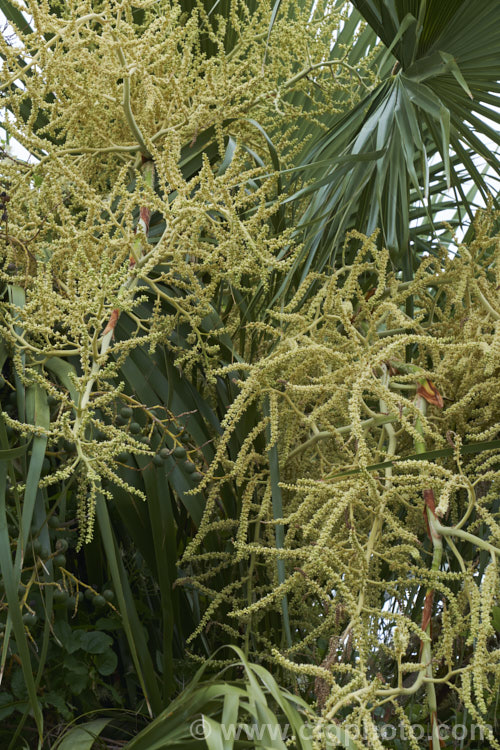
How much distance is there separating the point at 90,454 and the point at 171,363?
52 centimetres

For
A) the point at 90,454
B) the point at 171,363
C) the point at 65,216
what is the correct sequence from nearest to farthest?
the point at 90,454 → the point at 65,216 → the point at 171,363

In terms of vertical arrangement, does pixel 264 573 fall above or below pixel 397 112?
below

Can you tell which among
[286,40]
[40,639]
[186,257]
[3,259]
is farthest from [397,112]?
[40,639]

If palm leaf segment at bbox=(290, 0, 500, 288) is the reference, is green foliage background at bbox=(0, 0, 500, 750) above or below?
below

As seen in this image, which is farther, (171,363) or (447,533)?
(171,363)

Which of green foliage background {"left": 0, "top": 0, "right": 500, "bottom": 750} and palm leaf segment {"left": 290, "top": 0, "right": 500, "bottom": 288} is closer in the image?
green foliage background {"left": 0, "top": 0, "right": 500, "bottom": 750}

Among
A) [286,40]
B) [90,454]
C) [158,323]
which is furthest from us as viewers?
[286,40]

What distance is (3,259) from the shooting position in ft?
5.91

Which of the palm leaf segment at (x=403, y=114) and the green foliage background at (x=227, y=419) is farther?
the palm leaf segment at (x=403, y=114)

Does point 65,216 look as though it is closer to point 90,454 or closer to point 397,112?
point 90,454

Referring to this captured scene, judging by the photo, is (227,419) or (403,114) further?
(403,114)

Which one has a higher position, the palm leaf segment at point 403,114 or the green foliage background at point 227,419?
the palm leaf segment at point 403,114

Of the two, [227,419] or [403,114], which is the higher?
[403,114]

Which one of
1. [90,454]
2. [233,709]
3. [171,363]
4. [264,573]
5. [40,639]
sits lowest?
[40,639]
